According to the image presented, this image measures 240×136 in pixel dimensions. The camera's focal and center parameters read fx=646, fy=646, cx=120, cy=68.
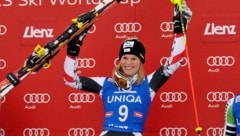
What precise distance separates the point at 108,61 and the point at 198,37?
65cm

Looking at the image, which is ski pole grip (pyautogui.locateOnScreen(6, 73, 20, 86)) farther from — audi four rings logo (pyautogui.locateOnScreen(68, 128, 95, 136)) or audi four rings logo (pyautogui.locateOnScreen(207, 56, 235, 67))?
audi four rings logo (pyautogui.locateOnScreen(207, 56, 235, 67))

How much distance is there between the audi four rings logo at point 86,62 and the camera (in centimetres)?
454

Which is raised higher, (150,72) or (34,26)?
(34,26)

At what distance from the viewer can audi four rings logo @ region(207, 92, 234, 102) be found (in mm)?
4445

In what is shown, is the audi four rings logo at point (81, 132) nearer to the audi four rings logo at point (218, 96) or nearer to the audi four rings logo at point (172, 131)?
the audi four rings logo at point (172, 131)

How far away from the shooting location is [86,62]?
4.54 metres

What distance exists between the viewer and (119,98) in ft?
13.1

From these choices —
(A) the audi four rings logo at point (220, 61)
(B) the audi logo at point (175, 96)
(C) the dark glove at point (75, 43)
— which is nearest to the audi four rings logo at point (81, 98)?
(B) the audi logo at point (175, 96)

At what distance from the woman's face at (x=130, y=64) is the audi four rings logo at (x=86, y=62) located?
0.59 meters

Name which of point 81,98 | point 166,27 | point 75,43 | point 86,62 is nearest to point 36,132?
point 81,98

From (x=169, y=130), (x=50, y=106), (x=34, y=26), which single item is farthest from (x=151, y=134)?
(x=34, y=26)

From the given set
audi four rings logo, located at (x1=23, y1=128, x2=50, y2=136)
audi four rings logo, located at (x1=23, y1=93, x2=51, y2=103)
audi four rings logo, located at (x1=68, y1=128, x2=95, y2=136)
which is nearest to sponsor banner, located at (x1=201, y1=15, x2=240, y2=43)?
audi four rings logo, located at (x1=68, y1=128, x2=95, y2=136)

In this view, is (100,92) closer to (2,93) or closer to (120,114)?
(120,114)

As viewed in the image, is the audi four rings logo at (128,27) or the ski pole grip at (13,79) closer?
the ski pole grip at (13,79)
